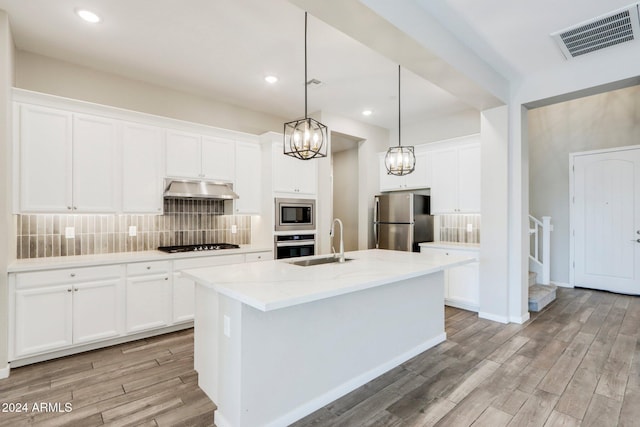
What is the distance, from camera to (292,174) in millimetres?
4637

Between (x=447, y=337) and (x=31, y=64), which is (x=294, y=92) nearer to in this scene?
(x=31, y=64)

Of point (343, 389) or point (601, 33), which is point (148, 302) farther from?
point (601, 33)

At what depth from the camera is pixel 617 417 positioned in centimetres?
210

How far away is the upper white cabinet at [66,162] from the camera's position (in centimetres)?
296

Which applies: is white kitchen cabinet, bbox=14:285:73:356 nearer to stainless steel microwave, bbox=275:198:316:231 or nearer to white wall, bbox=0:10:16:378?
white wall, bbox=0:10:16:378

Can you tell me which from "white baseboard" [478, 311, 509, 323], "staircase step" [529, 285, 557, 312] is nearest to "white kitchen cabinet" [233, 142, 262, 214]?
"white baseboard" [478, 311, 509, 323]

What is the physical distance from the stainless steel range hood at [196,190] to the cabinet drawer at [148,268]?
0.79 meters

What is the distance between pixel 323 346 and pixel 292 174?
2.80 metres

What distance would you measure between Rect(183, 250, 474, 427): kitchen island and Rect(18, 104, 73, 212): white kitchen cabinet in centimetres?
186

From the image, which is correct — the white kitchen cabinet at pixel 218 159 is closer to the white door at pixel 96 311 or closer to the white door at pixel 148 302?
the white door at pixel 148 302

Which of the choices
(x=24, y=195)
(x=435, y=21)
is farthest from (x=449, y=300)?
(x=24, y=195)

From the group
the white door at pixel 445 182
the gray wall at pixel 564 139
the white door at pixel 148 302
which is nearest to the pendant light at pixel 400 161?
the white door at pixel 445 182

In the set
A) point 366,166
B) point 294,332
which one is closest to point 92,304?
point 294,332

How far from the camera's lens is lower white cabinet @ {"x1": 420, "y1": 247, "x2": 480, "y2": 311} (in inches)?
169
